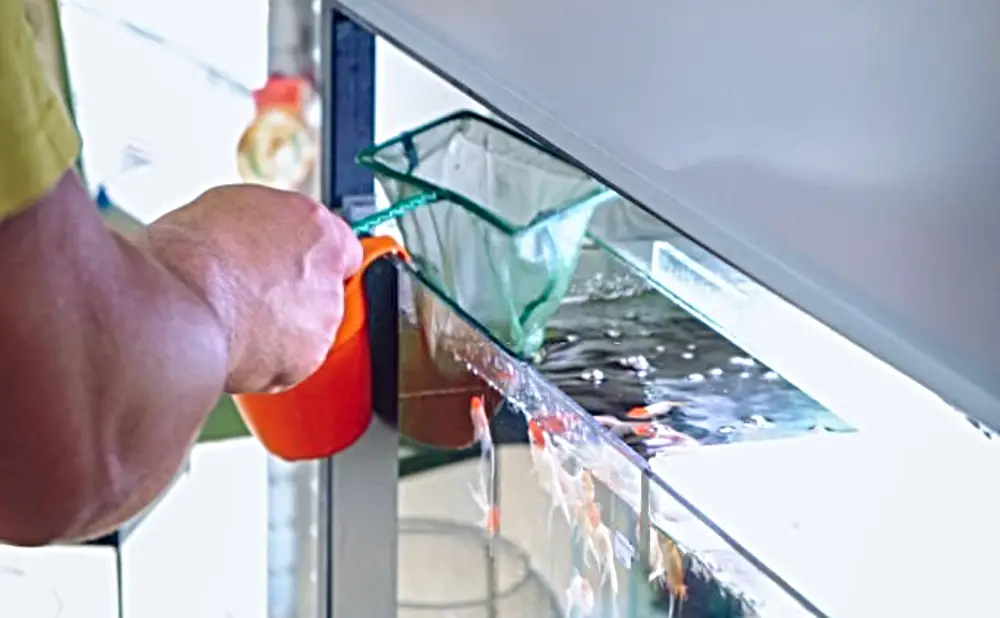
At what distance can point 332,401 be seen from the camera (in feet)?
3.12

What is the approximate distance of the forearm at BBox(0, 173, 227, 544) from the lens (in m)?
0.37

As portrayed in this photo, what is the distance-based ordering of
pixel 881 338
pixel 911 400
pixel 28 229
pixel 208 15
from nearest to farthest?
pixel 28 229
pixel 881 338
pixel 911 400
pixel 208 15

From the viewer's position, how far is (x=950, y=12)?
1.83ft

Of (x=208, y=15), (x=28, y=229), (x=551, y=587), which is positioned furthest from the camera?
(x=208, y=15)

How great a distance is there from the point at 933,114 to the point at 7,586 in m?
0.91

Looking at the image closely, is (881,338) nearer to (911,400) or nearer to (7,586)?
(911,400)

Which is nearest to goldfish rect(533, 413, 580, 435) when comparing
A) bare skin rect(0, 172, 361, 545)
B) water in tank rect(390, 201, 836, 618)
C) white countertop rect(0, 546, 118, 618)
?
water in tank rect(390, 201, 836, 618)

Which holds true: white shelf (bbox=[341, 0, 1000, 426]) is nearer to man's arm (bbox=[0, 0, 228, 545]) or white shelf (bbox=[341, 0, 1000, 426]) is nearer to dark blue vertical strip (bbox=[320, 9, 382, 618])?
man's arm (bbox=[0, 0, 228, 545])

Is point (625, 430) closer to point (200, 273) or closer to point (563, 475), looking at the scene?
point (563, 475)

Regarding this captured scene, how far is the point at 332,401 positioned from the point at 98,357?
1.84ft

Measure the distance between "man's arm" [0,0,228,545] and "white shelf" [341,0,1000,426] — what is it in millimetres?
230

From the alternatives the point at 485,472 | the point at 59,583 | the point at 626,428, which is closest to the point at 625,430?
the point at 626,428

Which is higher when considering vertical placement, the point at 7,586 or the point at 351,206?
the point at 351,206

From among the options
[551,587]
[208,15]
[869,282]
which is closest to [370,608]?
[551,587]
